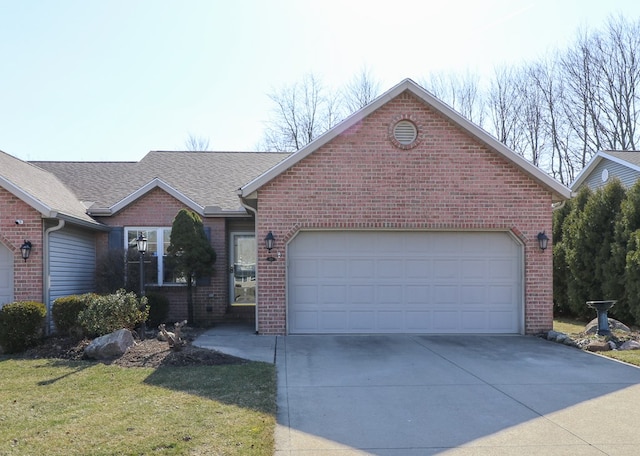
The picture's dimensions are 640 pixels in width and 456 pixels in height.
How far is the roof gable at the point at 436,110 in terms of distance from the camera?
37.7 feet

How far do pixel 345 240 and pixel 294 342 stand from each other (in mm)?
2521

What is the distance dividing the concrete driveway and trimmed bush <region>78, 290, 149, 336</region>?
2997 mm

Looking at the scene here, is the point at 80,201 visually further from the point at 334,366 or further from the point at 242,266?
the point at 334,366

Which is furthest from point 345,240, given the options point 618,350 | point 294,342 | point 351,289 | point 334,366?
point 618,350

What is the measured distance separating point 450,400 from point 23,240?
928 centimetres

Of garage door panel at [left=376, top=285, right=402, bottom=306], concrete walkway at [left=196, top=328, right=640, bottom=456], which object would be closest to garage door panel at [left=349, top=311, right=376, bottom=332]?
garage door panel at [left=376, top=285, right=402, bottom=306]

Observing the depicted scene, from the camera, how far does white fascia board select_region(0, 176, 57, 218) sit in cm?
1132

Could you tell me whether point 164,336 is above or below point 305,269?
below

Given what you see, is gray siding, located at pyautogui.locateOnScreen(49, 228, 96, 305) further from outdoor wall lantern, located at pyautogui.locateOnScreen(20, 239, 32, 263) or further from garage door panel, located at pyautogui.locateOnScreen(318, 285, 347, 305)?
garage door panel, located at pyautogui.locateOnScreen(318, 285, 347, 305)

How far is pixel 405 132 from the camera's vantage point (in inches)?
466

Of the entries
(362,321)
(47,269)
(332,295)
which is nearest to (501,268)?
(362,321)

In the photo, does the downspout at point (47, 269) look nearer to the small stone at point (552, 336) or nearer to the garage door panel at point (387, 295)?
the garage door panel at point (387, 295)

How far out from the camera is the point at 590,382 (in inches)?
300

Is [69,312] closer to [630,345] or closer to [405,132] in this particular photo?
[405,132]
